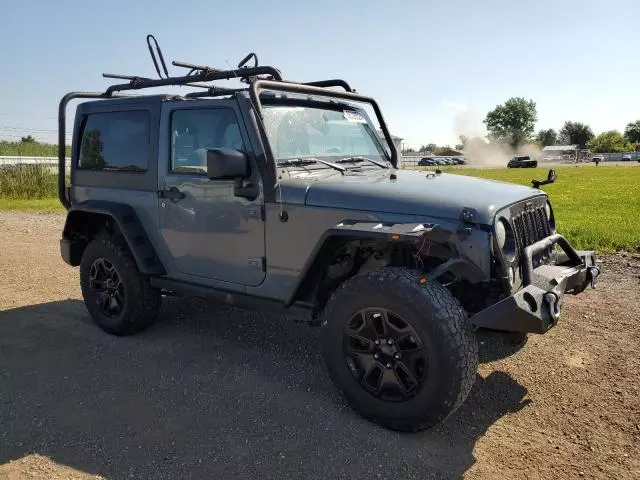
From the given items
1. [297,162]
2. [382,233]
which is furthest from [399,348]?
[297,162]

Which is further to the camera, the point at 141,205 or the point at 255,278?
the point at 141,205

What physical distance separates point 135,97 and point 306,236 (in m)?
2.24

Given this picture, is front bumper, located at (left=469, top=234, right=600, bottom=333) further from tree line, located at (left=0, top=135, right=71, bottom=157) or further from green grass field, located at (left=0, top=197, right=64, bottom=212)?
tree line, located at (left=0, top=135, right=71, bottom=157)

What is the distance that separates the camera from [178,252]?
4.62 m

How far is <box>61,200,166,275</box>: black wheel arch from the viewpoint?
185 inches

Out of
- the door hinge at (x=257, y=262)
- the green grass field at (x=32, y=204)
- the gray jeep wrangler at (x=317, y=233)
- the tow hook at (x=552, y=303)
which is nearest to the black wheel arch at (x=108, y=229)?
the gray jeep wrangler at (x=317, y=233)

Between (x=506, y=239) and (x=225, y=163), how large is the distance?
6.16 feet

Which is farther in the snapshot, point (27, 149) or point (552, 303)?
point (27, 149)

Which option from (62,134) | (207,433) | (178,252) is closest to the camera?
(207,433)

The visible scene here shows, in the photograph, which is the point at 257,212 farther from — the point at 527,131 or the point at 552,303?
the point at 527,131

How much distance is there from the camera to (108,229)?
5.15 m

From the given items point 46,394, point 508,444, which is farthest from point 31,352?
point 508,444

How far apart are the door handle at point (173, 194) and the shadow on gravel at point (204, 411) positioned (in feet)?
4.23

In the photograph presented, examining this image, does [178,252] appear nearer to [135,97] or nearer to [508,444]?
[135,97]
